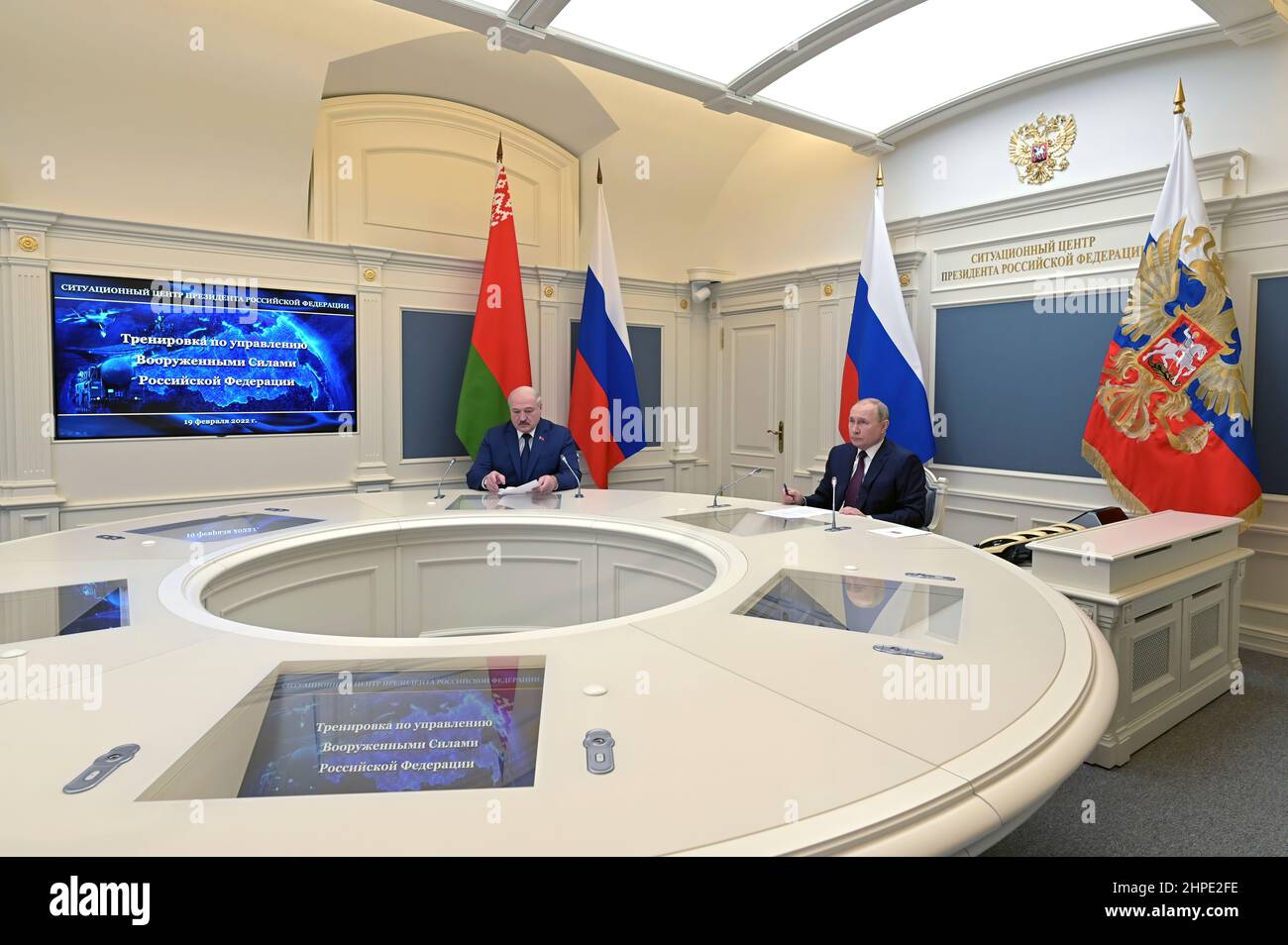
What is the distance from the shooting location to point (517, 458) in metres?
4.21

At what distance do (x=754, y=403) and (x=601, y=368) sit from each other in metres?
1.40

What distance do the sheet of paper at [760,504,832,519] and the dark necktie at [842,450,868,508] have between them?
15.1 inches

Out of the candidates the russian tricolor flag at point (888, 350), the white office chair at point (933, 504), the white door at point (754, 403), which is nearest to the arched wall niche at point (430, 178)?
the white door at point (754, 403)

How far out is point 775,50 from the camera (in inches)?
159

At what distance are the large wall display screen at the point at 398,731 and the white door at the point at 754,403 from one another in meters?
4.92

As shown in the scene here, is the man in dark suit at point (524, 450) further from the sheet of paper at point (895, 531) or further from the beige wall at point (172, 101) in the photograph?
the beige wall at point (172, 101)

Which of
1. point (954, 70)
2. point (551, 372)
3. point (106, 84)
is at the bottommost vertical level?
point (551, 372)

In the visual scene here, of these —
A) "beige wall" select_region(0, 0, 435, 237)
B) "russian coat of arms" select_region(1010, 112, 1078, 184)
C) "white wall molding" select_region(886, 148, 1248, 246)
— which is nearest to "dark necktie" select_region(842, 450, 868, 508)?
"white wall molding" select_region(886, 148, 1248, 246)

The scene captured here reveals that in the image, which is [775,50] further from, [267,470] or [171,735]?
[171,735]

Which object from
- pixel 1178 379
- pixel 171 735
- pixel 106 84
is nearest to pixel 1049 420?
pixel 1178 379

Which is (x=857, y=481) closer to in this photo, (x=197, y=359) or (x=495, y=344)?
(x=495, y=344)

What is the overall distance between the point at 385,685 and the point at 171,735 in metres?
0.32

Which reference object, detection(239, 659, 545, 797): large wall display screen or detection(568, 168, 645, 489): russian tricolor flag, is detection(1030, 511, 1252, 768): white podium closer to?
detection(239, 659, 545, 797): large wall display screen

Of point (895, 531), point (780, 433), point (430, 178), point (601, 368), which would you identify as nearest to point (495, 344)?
point (601, 368)
